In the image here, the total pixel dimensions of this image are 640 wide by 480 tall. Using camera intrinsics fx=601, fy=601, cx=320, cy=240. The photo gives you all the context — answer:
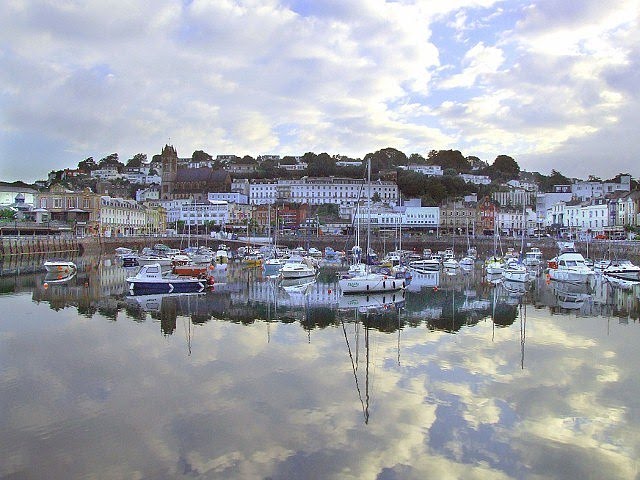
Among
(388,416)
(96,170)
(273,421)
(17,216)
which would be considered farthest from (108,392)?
(96,170)

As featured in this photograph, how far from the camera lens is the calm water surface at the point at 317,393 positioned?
9.43 meters

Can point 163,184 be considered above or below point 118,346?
above

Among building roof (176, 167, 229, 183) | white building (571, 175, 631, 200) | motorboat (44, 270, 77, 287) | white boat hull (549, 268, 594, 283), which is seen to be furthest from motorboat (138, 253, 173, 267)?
white building (571, 175, 631, 200)

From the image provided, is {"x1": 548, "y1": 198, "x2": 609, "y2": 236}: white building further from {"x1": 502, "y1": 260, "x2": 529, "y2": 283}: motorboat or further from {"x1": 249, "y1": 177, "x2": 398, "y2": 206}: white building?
{"x1": 502, "y1": 260, "x2": 529, "y2": 283}: motorboat

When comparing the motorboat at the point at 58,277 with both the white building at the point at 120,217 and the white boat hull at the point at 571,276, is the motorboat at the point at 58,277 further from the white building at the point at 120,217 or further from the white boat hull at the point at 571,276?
the white building at the point at 120,217

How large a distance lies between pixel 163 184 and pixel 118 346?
4788 inches

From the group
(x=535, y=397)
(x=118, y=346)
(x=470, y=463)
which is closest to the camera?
(x=470, y=463)

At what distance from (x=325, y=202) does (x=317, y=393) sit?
11189 centimetres

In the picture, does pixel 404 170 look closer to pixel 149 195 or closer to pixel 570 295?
pixel 149 195

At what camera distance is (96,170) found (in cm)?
17475

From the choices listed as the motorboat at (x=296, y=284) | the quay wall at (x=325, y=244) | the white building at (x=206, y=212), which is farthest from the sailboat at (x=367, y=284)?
the white building at (x=206, y=212)

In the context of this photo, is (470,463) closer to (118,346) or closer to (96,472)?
(96,472)

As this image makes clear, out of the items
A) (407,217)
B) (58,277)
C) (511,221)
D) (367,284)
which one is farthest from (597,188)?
(58,277)

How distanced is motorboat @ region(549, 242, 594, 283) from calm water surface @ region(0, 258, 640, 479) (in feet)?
45.7
